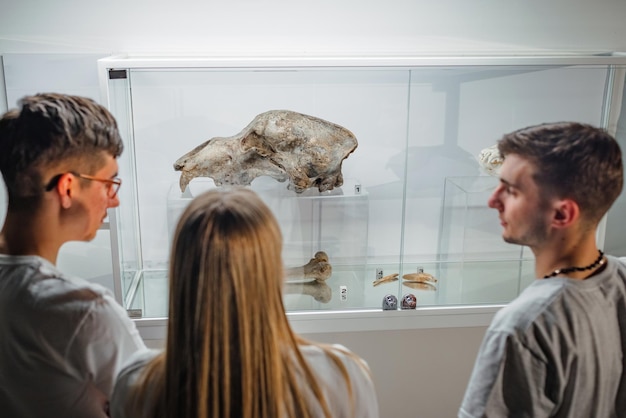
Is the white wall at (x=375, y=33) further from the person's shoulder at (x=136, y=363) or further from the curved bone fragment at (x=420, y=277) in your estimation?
the person's shoulder at (x=136, y=363)

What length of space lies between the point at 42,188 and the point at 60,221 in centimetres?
9

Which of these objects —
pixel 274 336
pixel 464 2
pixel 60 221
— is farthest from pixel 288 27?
pixel 274 336

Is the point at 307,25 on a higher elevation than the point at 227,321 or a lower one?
higher

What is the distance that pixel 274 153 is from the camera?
2.64 m

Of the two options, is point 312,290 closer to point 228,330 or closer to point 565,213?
point 565,213

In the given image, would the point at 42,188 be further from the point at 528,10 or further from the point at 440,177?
the point at 528,10

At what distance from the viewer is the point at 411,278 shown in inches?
114

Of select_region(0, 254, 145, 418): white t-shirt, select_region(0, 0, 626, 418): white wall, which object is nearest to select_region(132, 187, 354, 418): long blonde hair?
select_region(0, 254, 145, 418): white t-shirt

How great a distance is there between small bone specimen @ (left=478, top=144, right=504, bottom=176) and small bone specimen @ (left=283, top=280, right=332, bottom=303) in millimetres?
870

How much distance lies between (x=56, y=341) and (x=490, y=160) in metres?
1.98

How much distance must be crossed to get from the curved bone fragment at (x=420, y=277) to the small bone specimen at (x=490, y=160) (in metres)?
0.53

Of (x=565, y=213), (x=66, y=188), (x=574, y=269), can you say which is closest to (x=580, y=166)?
(x=565, y=213)

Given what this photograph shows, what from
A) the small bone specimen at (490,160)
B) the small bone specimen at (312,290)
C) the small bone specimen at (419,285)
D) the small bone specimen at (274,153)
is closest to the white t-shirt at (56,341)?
the small bone specimen at (274,153)

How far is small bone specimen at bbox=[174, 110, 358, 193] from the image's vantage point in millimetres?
2621
